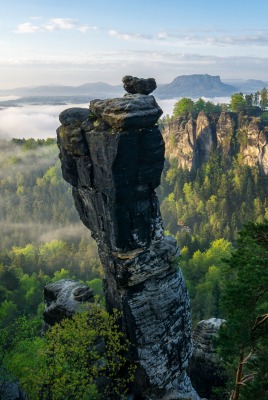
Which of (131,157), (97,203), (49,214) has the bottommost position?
(49,214)

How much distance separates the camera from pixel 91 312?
91.2 ft

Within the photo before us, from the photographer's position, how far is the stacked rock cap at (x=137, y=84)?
90.2 feet

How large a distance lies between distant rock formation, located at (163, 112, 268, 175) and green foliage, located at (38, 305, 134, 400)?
364ft

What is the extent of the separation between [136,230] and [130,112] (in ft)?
26.8

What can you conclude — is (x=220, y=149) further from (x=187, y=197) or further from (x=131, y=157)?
(x=131, y=157)

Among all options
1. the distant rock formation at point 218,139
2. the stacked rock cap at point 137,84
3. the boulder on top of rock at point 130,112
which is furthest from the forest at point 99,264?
the stacked rock cap at point 137,84

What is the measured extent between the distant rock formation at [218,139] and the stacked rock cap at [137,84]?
107 meters

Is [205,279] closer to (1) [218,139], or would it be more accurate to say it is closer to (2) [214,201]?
(2) [214,201]

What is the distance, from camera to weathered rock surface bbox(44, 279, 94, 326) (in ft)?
102

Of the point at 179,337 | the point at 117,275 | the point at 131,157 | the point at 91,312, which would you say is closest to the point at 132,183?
the point at 131,157

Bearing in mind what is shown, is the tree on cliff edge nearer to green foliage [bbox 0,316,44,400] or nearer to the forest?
the forest

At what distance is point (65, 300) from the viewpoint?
31.8m

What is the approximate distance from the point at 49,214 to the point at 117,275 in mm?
123557

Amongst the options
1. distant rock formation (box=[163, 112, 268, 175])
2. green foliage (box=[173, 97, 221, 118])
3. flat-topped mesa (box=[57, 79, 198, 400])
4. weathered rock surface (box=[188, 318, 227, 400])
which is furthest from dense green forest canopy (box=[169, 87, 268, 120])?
flat-topped mesa (box=[57, 79, 198, 400])
